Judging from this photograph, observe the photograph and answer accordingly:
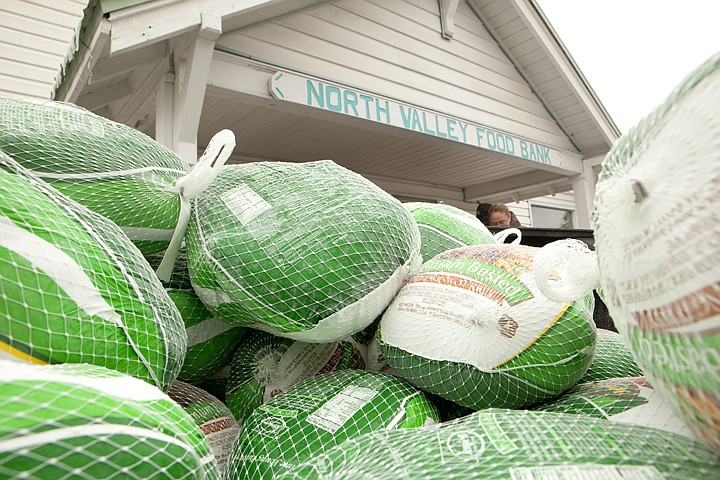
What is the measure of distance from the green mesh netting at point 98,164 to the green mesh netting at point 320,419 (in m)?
0.56

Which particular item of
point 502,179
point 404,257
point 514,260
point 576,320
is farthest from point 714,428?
point 502,179

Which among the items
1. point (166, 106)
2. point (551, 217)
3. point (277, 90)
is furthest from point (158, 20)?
point (551, 217)

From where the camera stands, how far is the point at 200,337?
4.45 ft

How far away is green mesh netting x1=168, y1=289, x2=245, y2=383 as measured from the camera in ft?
4.39

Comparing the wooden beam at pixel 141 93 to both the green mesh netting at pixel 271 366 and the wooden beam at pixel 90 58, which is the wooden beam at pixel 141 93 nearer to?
the wooden beam at pixel 90 58

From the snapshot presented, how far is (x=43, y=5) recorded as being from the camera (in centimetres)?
485

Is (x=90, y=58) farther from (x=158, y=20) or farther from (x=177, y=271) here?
(x=177, y=271)

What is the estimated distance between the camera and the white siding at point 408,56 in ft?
Result: 13.6

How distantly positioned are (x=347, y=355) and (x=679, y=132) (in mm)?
1051

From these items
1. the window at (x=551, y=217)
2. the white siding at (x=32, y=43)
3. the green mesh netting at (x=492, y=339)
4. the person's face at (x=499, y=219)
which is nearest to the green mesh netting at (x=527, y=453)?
the green mesh netting at (x=492, y=339)

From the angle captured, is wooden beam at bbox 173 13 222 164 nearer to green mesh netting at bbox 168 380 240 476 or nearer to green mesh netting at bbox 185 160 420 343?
green mesh netting at bbox 185 160 420 343

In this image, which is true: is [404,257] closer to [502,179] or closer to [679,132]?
[679,132]

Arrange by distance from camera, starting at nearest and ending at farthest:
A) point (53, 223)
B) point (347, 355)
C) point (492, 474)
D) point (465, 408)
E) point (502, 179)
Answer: point (492, 474) < point (53, 223) < point (465, 408) < point (347, 355) < point (502, 179)

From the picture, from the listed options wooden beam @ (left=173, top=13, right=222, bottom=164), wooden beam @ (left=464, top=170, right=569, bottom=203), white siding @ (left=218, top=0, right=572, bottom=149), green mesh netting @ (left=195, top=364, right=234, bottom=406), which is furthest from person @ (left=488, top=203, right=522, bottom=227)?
green mesh netting @ (left=195, top=364, right=234, bottom=406)
